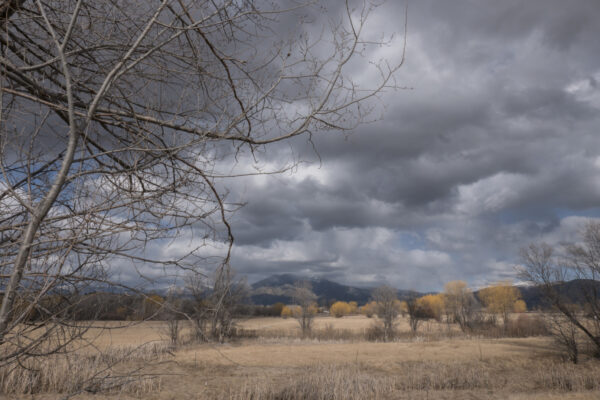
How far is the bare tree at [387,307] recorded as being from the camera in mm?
46688

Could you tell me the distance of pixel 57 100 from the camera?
2270 millimetres

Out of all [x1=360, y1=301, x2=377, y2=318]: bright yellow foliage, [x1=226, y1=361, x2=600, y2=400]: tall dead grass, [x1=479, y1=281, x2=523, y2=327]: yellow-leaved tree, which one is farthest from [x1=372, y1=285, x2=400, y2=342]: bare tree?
[x1=479, y1=281, x2=523, y2=327]: yellow-leaved tree

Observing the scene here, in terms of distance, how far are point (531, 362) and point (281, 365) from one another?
63.4 ft

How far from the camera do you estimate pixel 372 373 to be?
24.7m

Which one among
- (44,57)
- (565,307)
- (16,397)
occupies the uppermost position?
(44,57)

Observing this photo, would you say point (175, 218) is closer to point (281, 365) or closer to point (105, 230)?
point (105, 230)

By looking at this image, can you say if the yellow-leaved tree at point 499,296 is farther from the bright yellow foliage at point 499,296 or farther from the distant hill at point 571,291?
the distant hill at point 571,291

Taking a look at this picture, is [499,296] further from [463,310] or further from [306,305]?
[306,305]

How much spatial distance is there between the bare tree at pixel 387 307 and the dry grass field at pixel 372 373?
968 cm

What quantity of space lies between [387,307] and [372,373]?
26193 mm

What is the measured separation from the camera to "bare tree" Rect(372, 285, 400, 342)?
46.7 metres

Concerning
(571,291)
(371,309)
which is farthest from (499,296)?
(571,291)

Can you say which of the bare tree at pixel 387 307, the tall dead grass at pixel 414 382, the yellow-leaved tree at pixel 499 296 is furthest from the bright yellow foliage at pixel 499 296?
the tall dead grass at pixel 414 382

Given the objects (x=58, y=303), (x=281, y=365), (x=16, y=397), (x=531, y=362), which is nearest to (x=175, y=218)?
(x=58, y=303)
